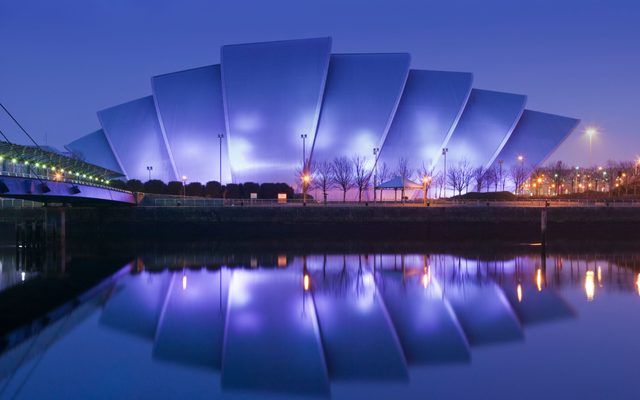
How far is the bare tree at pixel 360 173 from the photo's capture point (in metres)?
57.8

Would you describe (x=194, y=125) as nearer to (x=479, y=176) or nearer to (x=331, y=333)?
(x=479, y=176)

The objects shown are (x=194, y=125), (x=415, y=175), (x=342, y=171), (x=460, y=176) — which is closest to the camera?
(x=342, y=171)

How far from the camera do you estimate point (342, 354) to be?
42.2 feet

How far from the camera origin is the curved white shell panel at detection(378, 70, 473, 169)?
5959 cm

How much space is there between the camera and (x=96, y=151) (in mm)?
63938

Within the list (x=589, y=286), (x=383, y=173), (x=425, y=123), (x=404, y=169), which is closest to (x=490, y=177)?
(x=425, y=123)

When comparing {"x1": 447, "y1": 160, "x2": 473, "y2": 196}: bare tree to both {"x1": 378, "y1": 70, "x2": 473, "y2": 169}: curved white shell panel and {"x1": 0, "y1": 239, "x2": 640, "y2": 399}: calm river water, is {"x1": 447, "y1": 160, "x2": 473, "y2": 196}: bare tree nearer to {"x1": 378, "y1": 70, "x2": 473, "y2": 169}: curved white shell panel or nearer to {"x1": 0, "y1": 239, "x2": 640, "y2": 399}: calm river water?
{"x1": 378, "y1": 70, "x2": 473, "y2": 169}: curved white shell panel

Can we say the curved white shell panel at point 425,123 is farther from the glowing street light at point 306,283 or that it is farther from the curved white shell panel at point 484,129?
the glowing street light at point 306,283

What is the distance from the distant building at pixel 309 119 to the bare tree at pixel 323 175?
2.28 ft

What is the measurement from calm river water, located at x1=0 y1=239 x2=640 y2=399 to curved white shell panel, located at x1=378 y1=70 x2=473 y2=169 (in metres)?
34.2

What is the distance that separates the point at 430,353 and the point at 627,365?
3590 mm

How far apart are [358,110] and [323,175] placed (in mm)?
6683

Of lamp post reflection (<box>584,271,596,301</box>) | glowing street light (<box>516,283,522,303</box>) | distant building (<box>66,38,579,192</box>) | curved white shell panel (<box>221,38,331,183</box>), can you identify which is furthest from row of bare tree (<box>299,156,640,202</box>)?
glowing street light (<box>516,283,522,303</box>)

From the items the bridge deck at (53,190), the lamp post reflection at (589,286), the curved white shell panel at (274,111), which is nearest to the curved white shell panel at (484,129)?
the curved white shell panel at (274,111)
